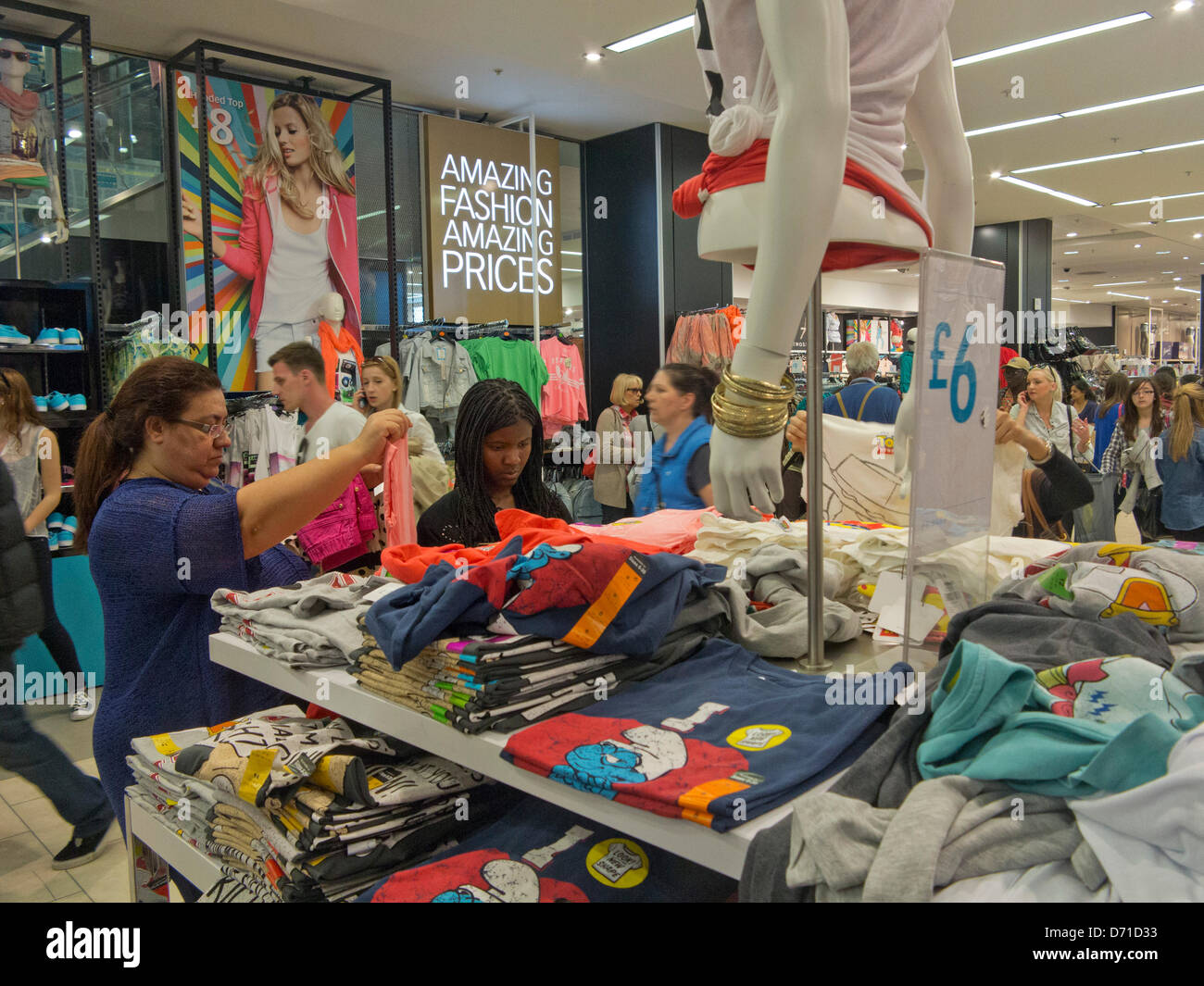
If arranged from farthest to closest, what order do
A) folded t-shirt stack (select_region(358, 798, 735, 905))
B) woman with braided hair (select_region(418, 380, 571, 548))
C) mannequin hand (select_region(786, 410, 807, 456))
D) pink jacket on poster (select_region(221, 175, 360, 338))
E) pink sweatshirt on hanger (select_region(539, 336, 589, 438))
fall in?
pink sweatshirt on hanger (select_region(539, 336, 589, 438)) < pink jacket on poster (select_region(221, 175, 360, 338)) < mannequin hand (select_region(786, 410, 807, 456)) < woman with braided hair (select_region(418, 380, 571, 548)) < folded t-shirt stack (select_region(358, 798, 735, 905))

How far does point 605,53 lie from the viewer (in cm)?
614

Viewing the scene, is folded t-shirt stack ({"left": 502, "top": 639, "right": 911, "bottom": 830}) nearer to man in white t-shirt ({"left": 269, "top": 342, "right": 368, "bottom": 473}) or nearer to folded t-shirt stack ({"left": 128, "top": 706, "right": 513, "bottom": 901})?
folded t-shirt stack ({"left": 128, "top": 706, "right": 513, "bottom": 901})

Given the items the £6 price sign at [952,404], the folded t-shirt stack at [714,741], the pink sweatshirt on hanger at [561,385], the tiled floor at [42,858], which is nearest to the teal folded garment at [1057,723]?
the folded t-shirt stack at [714,741]

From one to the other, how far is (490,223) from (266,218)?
202 cm

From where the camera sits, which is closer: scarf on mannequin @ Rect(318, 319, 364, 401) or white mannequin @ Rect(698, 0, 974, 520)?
white mannequin @ Rect(698, 0, 974, 520)

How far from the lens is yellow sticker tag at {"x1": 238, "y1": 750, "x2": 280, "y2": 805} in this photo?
1519 mm

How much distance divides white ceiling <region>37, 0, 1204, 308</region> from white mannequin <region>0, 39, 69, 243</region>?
54 centimetres

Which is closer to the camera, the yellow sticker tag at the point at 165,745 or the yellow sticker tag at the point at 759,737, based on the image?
the yellow sticker tag at the point at 759,737

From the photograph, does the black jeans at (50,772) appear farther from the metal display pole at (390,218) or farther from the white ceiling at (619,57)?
the white ceiling at (619,57)

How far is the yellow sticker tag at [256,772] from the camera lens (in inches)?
59.8

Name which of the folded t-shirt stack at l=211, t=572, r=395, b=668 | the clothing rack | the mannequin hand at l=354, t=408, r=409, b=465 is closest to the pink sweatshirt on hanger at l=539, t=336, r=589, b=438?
the clothing rack

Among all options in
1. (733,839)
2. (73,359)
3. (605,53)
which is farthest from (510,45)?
(733,839)
